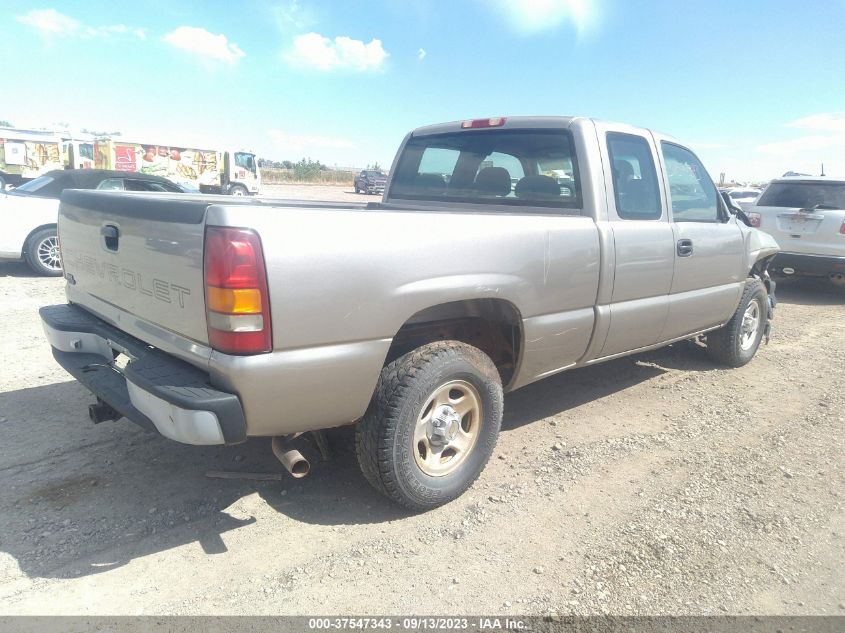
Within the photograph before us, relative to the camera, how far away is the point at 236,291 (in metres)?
2.12

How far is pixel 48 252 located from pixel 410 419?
25.2 ft

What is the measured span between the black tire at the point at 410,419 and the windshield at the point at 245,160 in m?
29.2

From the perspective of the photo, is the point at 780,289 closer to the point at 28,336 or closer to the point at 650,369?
the point at 650,369

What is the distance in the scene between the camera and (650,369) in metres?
5.37

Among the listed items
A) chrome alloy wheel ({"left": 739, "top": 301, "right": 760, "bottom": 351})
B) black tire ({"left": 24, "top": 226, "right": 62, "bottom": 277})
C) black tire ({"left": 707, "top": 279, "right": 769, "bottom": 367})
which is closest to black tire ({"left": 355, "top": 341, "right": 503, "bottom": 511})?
black tire ({"left": 707, "top": 279, "right": 769, "bottom": 367})

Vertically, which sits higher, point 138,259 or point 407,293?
point 138,259

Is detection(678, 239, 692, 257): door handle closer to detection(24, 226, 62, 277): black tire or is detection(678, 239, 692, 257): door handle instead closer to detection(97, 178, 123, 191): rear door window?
detection(24, 226, 62, 277): black tire

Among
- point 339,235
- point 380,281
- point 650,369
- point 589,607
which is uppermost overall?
point 339,235

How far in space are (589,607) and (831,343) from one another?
569cm

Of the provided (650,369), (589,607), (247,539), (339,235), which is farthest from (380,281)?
(650,369)

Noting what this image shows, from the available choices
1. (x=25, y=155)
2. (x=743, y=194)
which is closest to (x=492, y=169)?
(x=743, y=194)

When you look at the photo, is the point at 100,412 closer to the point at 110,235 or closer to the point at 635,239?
the point at 110,235

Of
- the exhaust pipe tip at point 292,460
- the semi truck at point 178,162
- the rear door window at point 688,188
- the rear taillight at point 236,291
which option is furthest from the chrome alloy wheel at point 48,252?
the semi truck at point 178,162

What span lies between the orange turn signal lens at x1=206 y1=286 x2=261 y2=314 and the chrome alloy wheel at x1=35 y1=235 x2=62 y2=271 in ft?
24.0
